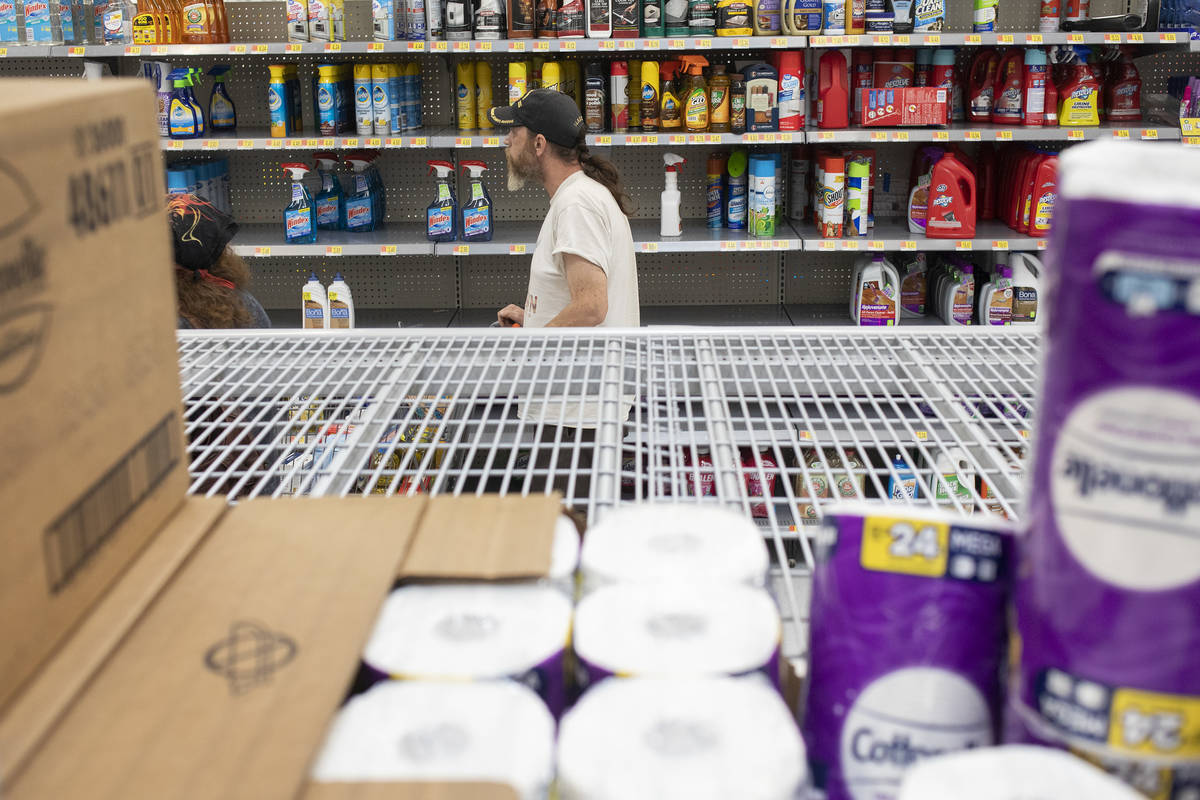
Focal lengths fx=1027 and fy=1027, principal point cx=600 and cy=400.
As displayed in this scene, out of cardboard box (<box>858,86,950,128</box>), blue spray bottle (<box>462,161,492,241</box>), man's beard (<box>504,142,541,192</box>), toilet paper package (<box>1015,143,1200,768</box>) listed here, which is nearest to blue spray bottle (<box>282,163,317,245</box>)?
blue spray bottle (<box>462,161,492,241</box>)

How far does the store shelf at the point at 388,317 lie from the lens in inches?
168

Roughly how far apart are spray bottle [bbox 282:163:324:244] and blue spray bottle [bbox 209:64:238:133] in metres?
0.41

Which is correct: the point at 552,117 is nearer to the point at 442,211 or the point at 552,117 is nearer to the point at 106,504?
the point at 442,211

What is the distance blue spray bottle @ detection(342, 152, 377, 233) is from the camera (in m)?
4.06

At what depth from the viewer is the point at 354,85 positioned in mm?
3938

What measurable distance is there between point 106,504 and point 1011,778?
52 centimetres

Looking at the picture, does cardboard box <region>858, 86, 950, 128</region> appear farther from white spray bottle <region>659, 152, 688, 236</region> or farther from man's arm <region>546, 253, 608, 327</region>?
man's arm <region>546, 253, 608, 327</region>

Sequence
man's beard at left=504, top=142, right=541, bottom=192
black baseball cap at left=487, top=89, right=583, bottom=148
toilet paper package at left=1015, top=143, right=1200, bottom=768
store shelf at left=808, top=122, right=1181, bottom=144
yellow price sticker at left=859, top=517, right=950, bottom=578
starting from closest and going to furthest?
toilet paper package at left=1015, top=143, right=1200, bottom=768
yellow price sticker at left=859, top=517, right=950, bottom=578
black baseball cap at left=487, top=89, right=583, bottom=148
man's beard at left=504, top=142, right=541, bottom=192
store shelf at left=808, top=122, right=1181, bottom=144

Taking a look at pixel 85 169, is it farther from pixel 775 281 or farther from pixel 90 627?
pixel 775 281

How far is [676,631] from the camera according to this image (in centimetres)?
59

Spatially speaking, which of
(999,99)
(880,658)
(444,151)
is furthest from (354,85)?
(880,658)

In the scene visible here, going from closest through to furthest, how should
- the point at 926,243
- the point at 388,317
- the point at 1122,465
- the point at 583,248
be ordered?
the point at 1122,465, the point at 583,248, the point at 926,243, the point at 388,317

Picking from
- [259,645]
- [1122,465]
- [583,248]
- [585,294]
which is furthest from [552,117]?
[1122,465]

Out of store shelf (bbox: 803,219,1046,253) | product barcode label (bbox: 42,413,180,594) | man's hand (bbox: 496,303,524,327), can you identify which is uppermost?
product barcode label (bbox: 42,413,180,594)
